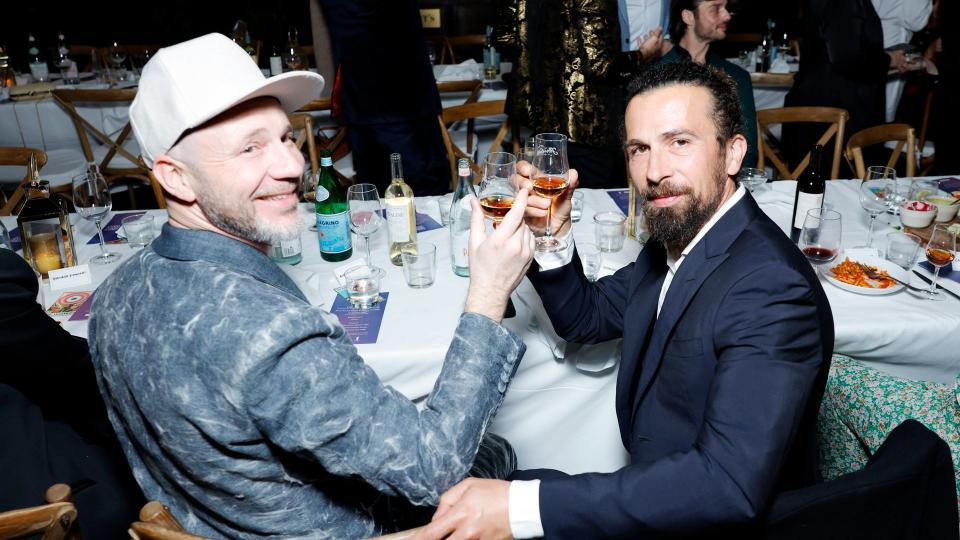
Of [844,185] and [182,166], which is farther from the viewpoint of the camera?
[844,185]

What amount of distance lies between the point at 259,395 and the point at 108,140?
3.99 m

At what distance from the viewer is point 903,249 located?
1986mm

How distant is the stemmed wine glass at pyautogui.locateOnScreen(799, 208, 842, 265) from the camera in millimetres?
1961

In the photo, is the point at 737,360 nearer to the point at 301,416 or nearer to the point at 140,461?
the point at 301,416

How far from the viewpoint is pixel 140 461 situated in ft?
4.12

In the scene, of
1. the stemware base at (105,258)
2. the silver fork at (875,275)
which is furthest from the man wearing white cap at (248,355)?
the silver fork at (875,275)

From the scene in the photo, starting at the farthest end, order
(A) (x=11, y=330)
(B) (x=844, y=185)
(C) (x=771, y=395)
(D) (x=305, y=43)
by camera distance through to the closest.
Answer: (D) (x=305, y=43) → (B) (x=844, y=185) → (A) (x=11, y=330) → (C) (x=771, y=395)

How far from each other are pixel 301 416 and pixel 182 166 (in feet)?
1.63

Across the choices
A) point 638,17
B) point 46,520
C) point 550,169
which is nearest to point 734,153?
point 550,169

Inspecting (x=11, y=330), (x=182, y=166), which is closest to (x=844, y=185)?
(x=182, y=166)

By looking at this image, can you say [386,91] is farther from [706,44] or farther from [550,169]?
[550,169]

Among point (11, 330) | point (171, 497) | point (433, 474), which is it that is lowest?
point (171, 497)

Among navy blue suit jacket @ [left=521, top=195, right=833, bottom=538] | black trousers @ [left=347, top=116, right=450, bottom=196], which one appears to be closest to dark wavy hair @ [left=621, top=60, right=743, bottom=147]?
navy blue suit jacket @ [left=521, top=195, right=833, bottom=538]

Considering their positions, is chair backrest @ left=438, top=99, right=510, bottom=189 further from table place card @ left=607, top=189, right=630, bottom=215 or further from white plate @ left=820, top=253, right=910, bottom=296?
white plate @ left=820, top=253, right=910, bottom=296
